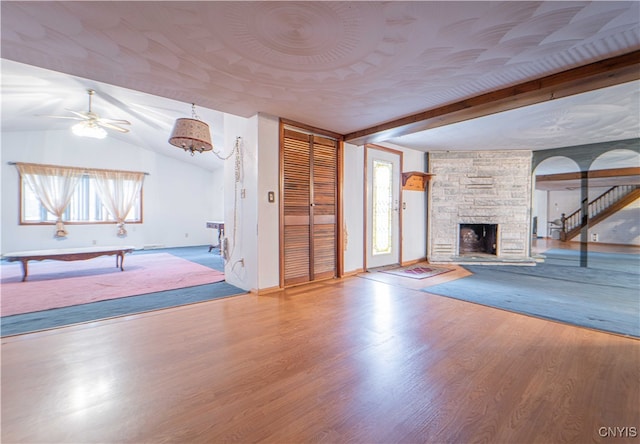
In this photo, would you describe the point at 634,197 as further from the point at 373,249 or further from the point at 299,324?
the point at 299,324

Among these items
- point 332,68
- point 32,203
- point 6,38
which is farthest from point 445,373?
point 32,203

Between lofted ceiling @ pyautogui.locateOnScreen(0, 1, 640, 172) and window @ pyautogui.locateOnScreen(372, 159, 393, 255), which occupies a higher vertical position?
lofted ceiling @ pyautogui.locateOnScreen(0, 1, 640, 172)

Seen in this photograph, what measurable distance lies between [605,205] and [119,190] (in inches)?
590

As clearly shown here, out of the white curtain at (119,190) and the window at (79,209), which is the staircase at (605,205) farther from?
the window at (79,209)

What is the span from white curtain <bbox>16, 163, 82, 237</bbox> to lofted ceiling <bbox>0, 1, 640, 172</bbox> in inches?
159

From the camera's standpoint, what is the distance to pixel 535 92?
2.51 m

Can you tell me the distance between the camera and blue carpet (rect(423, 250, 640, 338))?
2682 millimetres

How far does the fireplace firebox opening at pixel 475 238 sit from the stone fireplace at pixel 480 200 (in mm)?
314

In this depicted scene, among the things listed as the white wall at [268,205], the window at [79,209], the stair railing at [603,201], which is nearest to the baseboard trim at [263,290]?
the white wall at [268,205]

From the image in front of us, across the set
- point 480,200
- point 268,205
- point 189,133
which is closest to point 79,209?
point 189,133

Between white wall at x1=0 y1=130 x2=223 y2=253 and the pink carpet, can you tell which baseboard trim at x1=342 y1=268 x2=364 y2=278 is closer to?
the pink carpet

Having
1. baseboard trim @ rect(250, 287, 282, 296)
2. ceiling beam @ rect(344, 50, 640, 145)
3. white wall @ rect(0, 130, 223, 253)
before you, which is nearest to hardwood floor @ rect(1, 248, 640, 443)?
baseboard trim @ rect(250, 287, 282, 296)

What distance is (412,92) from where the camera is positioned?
2.71 m

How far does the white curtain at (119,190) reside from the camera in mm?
7172
